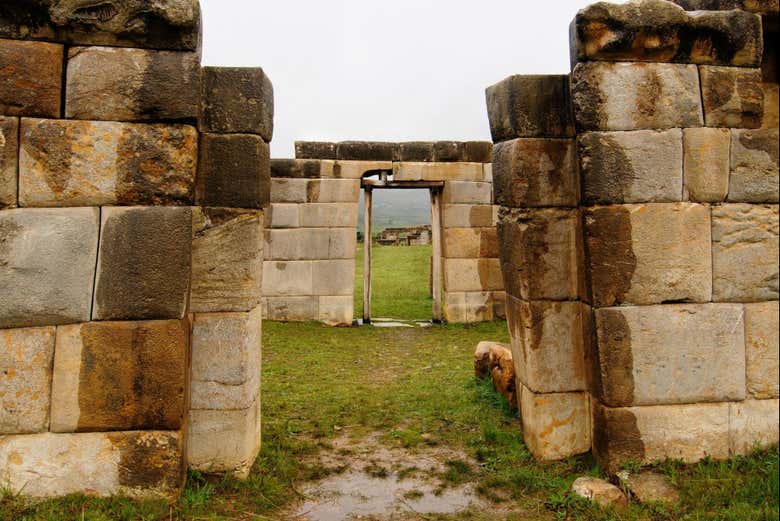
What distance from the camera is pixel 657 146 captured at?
3812 mm

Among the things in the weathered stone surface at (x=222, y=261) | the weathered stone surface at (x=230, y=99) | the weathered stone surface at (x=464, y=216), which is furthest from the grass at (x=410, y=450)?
the weathered stone surface at (x=464, y=216)

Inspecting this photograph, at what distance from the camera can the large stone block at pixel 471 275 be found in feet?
35.3

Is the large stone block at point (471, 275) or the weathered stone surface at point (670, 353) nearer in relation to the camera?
the weathered stone surface at point (670, 353)

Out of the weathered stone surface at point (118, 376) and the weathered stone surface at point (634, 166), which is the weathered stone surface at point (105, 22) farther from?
the weathered stone surface at point (634, 166)

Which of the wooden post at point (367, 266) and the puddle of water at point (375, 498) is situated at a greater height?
the wooden post at point (367, 266)

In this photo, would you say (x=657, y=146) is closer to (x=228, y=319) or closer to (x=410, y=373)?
(x=228, y=319)

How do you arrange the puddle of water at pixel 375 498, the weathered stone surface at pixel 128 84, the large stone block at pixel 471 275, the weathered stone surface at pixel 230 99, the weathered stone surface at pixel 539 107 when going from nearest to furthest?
1. the weathered stone surface at pixel 128 84
2. the puddle of water at pixel 375 498
3. the weathered stone surface at pixel 230 99
4. the weathered stone surface at pixel 539 107
5. the large stone block at pixel 471 275

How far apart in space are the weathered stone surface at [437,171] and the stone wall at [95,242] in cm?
725

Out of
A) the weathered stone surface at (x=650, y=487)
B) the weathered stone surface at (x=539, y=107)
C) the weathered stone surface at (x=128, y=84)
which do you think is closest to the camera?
the weathered stone surface at (x=128, y=84)

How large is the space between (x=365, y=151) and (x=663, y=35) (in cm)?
724

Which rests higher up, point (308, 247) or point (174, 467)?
point (308, 247)

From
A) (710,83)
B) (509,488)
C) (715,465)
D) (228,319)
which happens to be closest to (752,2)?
(710,83)

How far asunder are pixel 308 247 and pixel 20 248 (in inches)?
285

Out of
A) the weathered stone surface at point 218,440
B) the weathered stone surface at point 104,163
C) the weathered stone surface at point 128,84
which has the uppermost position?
the weathered stone surface at point 128,84
